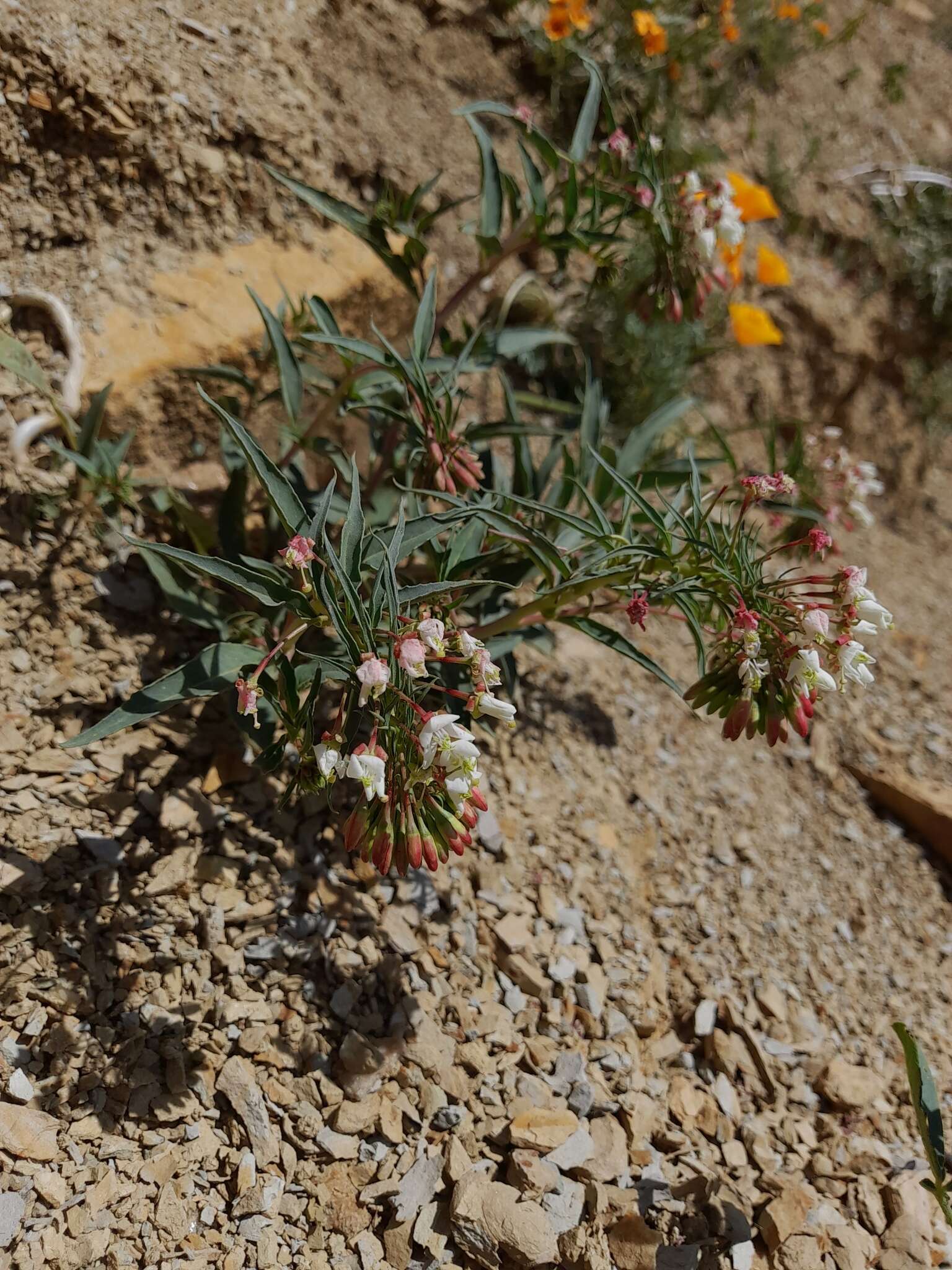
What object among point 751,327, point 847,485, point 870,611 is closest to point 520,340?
point 847,485

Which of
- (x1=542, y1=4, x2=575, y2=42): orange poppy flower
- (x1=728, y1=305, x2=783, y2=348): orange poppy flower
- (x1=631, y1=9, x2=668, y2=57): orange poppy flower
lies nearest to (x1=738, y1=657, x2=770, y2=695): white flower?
(x1=728, y1=305, x2=783, y2=348): orange poppy flower

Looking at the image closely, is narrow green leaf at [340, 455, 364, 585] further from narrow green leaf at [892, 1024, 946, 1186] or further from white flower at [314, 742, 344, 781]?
narrow green leaf at [892, 1024, 946, 1186]

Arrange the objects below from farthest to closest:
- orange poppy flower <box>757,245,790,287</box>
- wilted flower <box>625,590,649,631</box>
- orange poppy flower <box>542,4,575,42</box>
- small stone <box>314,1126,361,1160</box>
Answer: orange poppy flower <box>757,245,790,287</box> < orange poppy flower <box>542,4,575,42</box> < small stone <box>314,1126,361,1160</box> < wilted flower <box>625,590,649,631</box>

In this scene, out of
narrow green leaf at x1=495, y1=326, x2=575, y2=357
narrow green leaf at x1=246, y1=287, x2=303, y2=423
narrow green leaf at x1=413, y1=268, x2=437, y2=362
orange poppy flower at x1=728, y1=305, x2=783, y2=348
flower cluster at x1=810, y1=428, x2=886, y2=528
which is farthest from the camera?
orange poppy flower at x1=728, y1=305, x2=783, y2=348

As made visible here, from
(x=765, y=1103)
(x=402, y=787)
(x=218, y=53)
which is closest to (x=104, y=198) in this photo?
(x=218, y=53)

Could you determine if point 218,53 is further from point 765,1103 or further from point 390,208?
point 765,1103

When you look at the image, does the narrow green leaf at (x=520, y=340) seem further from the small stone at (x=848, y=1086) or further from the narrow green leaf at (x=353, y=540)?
the small stone at (x=848, y=1086)

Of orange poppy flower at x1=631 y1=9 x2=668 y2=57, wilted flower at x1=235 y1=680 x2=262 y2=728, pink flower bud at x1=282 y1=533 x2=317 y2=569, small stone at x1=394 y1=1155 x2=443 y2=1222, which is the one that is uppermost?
orange poppy flower at x1=631 y1=9 x2=668 y2=57

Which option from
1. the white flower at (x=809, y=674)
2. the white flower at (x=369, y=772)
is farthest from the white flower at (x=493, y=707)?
the white flower at (x=809, y=674)
